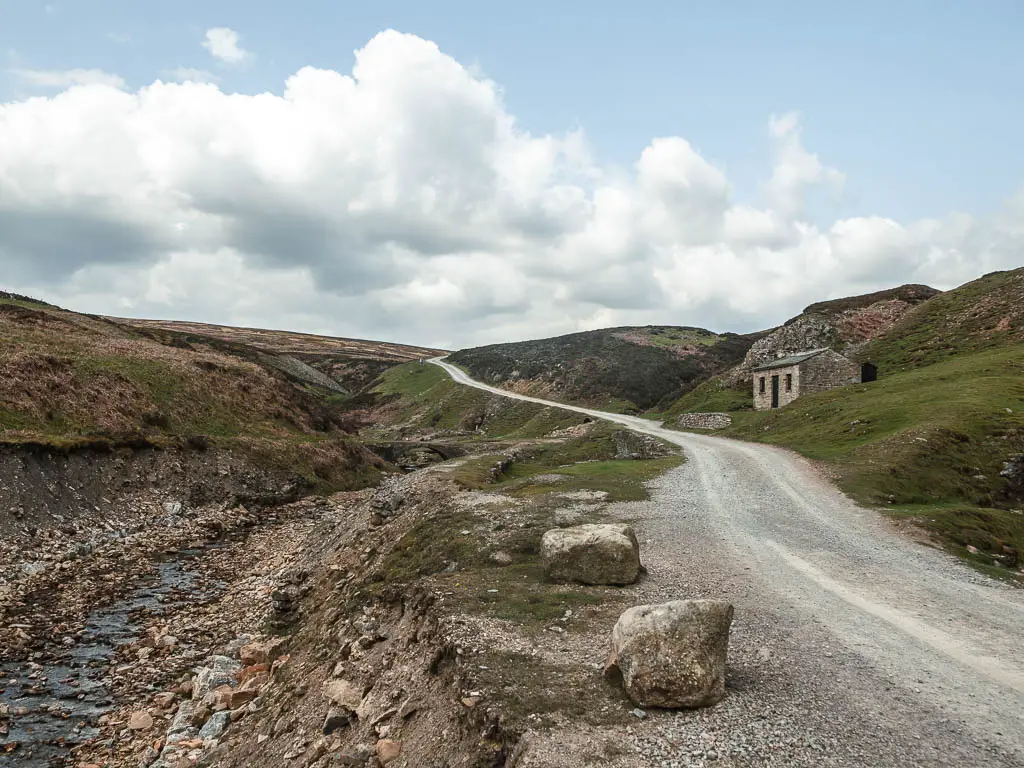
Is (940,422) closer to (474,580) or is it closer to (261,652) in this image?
(474,580)

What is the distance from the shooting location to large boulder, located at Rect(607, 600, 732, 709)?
839 centimetres

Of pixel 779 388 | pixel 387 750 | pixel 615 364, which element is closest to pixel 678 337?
pixel 615 364

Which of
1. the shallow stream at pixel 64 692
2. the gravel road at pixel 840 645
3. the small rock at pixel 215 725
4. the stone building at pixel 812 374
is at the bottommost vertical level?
the shallow stream at pixel 64 692

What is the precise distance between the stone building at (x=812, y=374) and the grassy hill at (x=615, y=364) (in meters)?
19.1

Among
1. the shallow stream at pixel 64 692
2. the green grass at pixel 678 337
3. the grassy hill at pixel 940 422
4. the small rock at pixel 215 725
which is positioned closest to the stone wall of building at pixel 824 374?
the grassy hill at pixel 940 422

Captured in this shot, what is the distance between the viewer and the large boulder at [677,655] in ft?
27.5

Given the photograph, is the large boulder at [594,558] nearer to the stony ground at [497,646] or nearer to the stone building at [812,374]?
the stony ground at [497,646]

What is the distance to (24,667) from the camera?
52.5 feet

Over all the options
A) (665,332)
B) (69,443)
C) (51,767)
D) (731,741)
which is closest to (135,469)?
(69,443)

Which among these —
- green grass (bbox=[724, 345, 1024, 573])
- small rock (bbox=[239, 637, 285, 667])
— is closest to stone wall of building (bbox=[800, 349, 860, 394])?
green grass (bbox=[724, 345, 1024, 573])

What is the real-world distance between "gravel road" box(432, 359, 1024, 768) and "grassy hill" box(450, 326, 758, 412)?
5717 cm

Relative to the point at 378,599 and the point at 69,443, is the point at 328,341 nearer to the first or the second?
the point at 69,443

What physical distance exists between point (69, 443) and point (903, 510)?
40.3 metres

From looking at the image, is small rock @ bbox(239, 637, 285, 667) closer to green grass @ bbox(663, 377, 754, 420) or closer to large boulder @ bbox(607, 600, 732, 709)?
large boulder @ bbox(607, 600, 732, 709)
